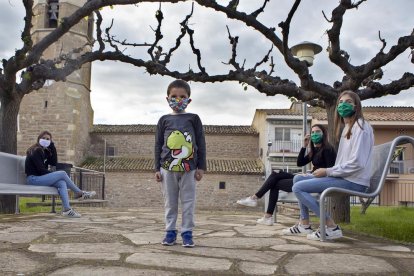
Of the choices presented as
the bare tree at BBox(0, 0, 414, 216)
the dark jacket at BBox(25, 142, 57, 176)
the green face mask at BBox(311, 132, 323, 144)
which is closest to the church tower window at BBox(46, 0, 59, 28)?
the bare tree at BBox(0, 0, 414, 216)

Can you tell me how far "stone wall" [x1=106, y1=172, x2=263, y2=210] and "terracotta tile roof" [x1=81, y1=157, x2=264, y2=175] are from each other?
33 centimetres

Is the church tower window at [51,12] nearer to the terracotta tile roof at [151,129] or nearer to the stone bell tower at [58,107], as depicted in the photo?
the stone bell tower at [58,107]

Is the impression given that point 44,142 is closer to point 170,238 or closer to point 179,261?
point 170,238

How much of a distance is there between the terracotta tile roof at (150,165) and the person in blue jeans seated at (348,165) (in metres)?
22.6

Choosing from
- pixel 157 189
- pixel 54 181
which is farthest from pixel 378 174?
pixel 157 189

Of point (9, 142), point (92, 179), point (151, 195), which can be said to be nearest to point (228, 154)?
point (151, 195)

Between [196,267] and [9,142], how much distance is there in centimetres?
648

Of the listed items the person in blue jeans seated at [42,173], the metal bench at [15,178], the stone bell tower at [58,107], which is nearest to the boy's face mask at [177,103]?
the metal bench at [15,178]

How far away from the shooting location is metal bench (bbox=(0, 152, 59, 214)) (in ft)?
19.6

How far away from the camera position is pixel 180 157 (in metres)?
3.46

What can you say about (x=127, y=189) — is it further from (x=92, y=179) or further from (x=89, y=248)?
(x=89, y=248)

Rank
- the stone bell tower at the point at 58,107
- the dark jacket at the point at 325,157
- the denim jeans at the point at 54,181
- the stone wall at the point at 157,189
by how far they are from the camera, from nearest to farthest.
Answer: the dark jacket at the point at 325,157 < the denim jeans at the point at 54,181 < the stone bell tower at the point at 58,107 < the stone wall at the point at 157,189

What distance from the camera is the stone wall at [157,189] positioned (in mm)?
26422

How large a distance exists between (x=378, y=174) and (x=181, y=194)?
78.0 inches
